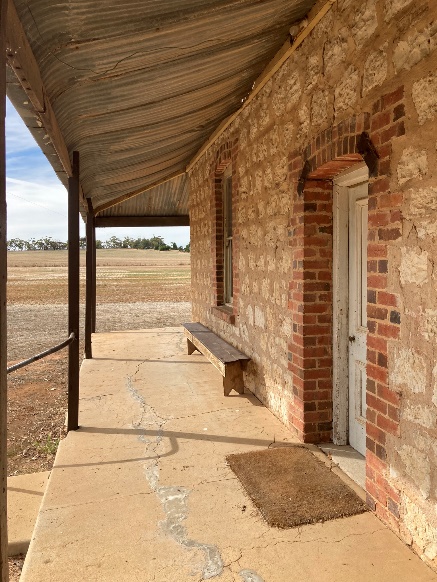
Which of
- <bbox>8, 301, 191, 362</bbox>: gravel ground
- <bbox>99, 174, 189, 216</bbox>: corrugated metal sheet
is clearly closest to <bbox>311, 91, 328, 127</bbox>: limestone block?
<bbox>99, 174, 189, 216</bbox>: corrugated metal sheet

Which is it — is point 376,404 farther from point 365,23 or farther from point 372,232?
point 365,23

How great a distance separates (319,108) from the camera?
3.42 meters

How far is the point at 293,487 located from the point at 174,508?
32.3 inches

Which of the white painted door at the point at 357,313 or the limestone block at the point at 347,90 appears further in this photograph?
the white painted door at the point at 357,313

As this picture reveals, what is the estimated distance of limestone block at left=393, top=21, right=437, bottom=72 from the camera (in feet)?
7.30

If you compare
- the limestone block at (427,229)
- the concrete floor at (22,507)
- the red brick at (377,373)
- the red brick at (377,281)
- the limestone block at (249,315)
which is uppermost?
the limestone block at (427,229)

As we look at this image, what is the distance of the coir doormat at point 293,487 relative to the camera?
2.81 meters

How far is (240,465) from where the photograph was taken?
349cm

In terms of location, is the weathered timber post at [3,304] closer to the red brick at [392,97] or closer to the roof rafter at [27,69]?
the roof rafter at [27,69]

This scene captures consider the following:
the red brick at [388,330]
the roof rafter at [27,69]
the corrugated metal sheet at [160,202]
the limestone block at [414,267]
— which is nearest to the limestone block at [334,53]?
the limestone block at [414,267]

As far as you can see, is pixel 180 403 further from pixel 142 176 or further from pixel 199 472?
pixel 142 176

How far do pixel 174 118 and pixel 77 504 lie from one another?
3645 mm

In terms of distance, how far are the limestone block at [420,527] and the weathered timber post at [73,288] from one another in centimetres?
305

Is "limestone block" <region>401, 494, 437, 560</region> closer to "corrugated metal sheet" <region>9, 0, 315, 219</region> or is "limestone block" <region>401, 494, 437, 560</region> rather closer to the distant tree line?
"corrugated metal sheet" <region>9, 0, 315, 219</region>
